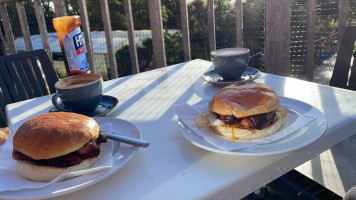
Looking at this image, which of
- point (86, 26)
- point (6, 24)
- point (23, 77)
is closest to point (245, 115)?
point (23, 77)

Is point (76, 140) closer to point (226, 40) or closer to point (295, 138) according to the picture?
point (295, 138)

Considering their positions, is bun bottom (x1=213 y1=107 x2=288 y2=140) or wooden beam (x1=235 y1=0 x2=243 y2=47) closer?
bun bottom (x1=213 y1=107 x2=288 y2=140)

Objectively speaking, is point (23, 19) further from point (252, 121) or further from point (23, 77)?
point (252, 121)

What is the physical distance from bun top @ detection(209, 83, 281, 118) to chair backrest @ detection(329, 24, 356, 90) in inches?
38.1

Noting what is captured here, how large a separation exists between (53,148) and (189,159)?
0.35 m

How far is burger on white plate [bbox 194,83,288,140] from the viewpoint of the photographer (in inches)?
33.3

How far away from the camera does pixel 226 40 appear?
4.79 meters

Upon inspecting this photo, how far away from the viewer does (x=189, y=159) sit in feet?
2.68

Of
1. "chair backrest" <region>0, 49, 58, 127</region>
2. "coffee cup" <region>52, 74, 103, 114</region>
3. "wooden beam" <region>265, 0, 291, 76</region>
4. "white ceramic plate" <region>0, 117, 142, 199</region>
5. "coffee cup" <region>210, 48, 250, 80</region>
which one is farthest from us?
"wooden beam" <region>265, 0, 291, 76</region>

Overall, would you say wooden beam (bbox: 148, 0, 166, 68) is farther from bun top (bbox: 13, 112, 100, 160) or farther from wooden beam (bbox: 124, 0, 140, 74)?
bun top (bbox: 13, 112, 100, 160)

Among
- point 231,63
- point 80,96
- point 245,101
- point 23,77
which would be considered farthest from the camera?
point 23,77

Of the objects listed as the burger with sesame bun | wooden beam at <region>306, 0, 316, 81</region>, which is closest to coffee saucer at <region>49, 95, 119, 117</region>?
the burger with sesame bun

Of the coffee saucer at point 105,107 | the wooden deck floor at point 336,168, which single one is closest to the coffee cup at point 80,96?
the coffee saucer at point 105,107

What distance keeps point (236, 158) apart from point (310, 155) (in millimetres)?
211
